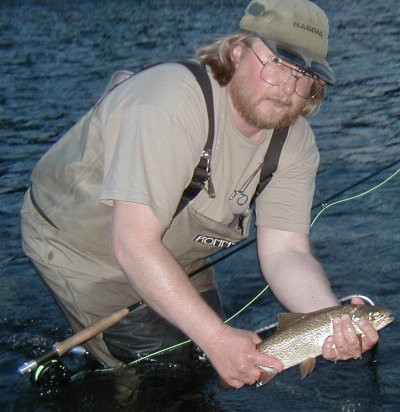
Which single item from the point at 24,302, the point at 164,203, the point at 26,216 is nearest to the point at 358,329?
the point at 164,203

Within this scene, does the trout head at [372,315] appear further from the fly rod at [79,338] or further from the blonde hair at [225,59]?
the fly rod at [79,338]

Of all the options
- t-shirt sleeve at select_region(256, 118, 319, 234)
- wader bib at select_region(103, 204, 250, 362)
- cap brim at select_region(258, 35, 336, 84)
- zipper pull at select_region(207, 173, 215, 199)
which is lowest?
wader bib at select_region(103, 204, 250, 362)

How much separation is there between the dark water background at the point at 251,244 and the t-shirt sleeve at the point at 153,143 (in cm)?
193

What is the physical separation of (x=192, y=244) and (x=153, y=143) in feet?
3.57

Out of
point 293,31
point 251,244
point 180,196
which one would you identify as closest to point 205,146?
point 180,196

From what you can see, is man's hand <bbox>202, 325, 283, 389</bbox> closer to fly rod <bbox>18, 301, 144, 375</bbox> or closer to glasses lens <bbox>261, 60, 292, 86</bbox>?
fly rod <bbox>18, 301, 144, 375</bbox>

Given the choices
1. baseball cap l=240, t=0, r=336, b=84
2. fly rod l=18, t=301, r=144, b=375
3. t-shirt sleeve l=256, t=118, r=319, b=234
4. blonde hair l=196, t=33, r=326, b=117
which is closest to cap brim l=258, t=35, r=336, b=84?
baseball cap l=240, t=0, r=336, b=84

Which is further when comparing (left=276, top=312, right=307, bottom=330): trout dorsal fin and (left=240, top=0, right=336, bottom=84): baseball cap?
(left=276, top=312, right=307, bottom=330): trout dorsal fin

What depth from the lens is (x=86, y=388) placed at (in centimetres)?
600

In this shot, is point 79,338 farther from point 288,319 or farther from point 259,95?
point 259,95

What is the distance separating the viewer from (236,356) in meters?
4.28

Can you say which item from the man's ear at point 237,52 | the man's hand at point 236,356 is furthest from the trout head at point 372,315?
the man's ear at point 237,52

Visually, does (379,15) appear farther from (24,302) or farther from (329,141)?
(24,302)

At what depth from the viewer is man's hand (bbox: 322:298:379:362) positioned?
451cm
